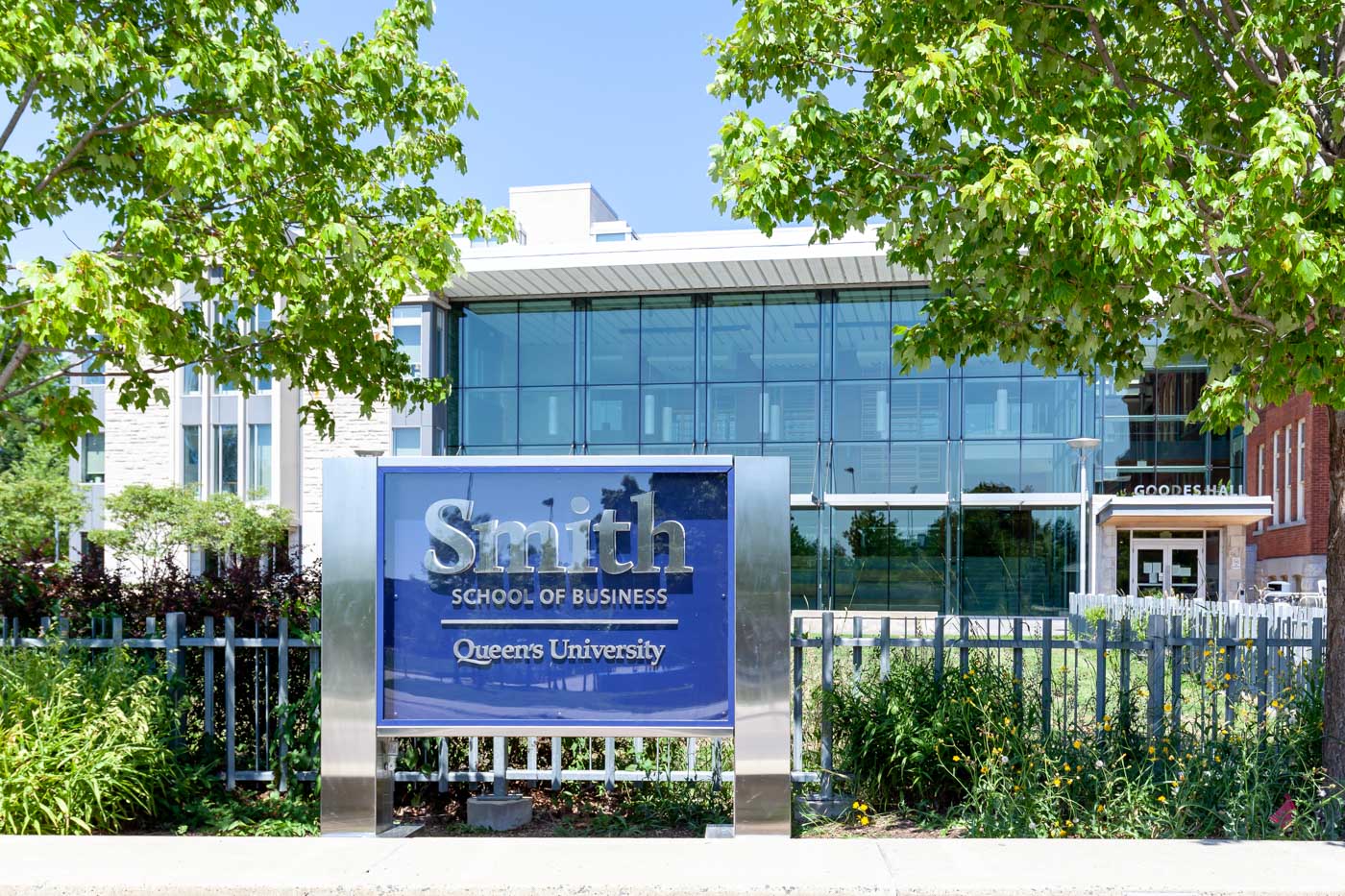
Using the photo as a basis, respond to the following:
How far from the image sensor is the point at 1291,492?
108ft

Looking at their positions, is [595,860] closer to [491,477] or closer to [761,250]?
[491,477]

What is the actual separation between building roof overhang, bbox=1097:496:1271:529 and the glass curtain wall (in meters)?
1.22

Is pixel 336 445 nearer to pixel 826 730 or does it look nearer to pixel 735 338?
pixel 735 338

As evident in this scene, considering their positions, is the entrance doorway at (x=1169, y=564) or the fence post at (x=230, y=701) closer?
the fence post at (x=230, y=701)

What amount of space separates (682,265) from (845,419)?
21.4ft

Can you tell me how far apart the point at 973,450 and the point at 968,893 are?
28.0m

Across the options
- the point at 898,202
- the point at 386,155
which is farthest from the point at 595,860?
the point at 386,155

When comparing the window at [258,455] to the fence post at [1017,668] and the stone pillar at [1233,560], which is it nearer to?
the stone pillar at [1233,560]

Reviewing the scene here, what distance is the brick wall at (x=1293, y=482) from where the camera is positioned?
2988cm

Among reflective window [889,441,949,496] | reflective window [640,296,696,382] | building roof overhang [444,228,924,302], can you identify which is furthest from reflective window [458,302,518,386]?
reflective window [889,441,949,496]

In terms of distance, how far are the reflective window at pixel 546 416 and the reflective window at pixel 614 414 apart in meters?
0.65

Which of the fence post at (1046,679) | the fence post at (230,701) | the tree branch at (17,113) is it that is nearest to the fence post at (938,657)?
the fence post at (1046,679)

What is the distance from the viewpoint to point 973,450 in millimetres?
31859

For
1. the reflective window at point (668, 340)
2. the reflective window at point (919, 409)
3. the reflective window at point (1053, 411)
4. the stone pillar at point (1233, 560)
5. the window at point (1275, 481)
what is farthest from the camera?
the stone pillar at point (1233, 560)
